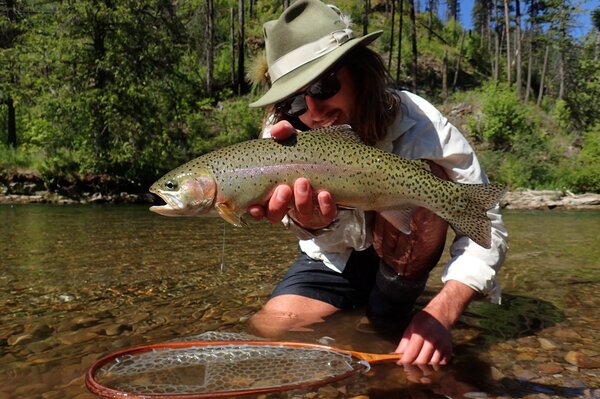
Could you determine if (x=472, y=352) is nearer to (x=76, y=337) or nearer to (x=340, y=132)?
(x=340, y=132)

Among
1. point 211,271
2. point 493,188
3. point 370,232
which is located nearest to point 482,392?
point 493,188

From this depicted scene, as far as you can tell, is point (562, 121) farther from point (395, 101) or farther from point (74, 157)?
point (395, 101)

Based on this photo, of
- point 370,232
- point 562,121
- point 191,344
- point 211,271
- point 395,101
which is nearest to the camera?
point 191,344

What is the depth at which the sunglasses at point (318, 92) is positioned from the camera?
2842 millimetres

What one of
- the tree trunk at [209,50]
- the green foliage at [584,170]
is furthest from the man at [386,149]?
the tree trunk at [209,50]

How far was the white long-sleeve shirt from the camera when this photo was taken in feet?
9.25

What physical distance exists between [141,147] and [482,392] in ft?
68.4

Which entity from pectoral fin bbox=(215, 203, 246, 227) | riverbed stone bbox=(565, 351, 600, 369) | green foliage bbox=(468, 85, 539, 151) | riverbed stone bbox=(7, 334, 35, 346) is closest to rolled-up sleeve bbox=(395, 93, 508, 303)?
riverbed stone bbox=(565, 351, 600, 369)

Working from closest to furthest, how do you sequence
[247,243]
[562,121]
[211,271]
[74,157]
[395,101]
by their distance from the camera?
1. [395,101]
2. [211,271]
3. [247,243]
4. [74,157]
5. [562,121]

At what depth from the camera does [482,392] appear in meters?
2.25

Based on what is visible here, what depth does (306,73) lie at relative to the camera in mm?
2717

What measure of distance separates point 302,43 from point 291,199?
930 mm

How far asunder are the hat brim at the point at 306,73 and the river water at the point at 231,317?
4.52 feet

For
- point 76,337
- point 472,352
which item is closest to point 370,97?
point 472,352
